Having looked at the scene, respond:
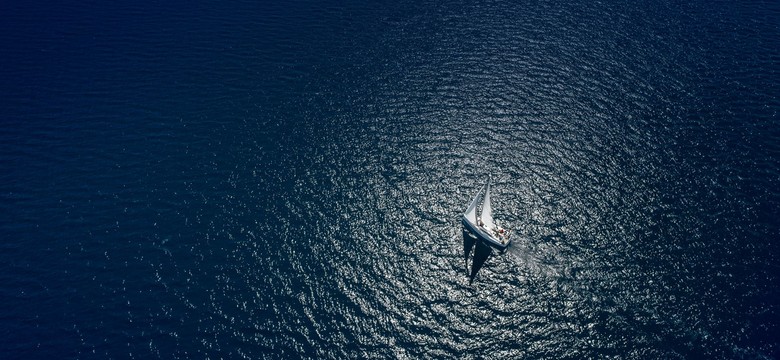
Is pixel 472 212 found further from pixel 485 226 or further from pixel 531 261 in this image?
pixel 531 261

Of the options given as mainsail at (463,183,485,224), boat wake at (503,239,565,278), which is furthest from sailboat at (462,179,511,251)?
boat wake at (503,239,565,278)

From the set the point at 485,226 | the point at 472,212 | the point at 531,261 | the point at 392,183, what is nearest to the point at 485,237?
the point at 485,226

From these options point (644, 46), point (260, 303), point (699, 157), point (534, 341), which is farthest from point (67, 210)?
point (644, 46)

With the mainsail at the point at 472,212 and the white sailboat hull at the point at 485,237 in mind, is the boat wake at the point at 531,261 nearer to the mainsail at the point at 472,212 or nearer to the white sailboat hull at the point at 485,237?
the white sailboat hull at the point at 485,237

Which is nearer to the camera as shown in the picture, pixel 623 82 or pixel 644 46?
pixel 623 82

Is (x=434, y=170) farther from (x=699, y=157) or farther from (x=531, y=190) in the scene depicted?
(x=699, y=157)
